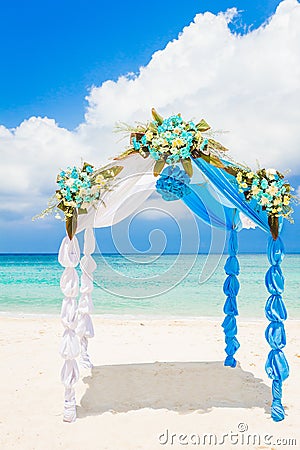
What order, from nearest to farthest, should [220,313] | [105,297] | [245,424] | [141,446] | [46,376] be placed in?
[141,446] → [245,424] → [46,376] → [220,313] → [105,297]

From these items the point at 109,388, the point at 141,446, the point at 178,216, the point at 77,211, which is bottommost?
the point at 141,446

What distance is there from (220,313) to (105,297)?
5.18 meters

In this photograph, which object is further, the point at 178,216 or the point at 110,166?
the point at 178,216

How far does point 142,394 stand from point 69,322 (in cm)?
136

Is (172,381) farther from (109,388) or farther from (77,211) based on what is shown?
(77,211)

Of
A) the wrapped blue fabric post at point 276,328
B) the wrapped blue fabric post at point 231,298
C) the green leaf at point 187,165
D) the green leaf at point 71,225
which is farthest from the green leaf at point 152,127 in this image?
the wrapped blue fabric post at point 231,298

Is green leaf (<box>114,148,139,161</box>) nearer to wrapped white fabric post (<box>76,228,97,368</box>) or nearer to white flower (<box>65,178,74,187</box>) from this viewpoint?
white flower (<box>65,178,74,187</box>)

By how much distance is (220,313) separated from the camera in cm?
1388

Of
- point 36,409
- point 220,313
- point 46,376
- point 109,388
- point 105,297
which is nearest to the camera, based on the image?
point 36,409

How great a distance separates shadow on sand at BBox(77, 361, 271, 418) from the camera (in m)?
4.70

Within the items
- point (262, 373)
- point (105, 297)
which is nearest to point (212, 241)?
point (262, 373)

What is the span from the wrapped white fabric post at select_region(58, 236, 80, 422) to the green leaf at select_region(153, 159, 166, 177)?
1010 millimetres

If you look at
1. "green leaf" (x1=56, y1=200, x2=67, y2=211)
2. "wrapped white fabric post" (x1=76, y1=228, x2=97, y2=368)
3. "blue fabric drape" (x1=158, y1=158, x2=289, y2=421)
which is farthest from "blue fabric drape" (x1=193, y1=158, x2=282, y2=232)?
"wrapped white fabric post" (x1=76, y1=228, x2=97, y2=368)

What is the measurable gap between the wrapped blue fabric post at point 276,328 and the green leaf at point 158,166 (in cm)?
123
